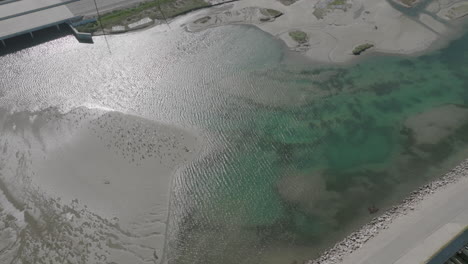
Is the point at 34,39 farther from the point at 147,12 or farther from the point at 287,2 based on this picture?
the point at 287,2

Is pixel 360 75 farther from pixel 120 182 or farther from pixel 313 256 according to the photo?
pixel 120 182

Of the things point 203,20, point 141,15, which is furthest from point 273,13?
point 141,15

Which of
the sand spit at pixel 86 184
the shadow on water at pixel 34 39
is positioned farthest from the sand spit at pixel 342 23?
the sand spit at pixel 86 184

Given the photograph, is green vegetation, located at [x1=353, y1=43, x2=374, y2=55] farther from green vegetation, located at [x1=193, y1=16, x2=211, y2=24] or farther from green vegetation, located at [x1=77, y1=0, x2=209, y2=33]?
green vegetation, located at [x1=77, y1=0, x2=209, y2=33]

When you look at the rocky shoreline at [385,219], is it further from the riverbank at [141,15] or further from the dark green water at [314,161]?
the riverbank at [141,15]

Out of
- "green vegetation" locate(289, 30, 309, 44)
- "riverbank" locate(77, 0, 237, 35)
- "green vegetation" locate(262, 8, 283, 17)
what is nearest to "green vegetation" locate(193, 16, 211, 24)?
"riverbank" locate(77, 0, 237, 35)
